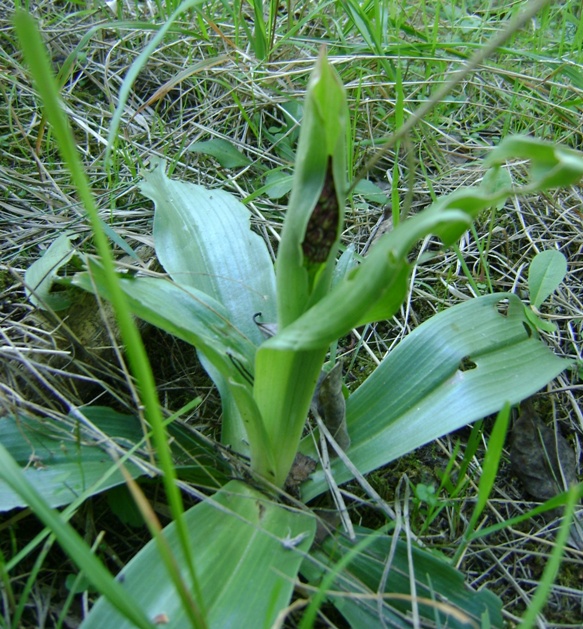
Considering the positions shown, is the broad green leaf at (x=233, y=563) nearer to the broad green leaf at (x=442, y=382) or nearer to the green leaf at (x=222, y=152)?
the broad green leaf at (x=442, y=382)

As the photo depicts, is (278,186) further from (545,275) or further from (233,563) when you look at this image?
(233,563)

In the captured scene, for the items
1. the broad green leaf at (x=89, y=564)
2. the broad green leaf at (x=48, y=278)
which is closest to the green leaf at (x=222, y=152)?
the broad green leaf at (x=48, y=278)

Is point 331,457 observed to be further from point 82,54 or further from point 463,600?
point 82,54

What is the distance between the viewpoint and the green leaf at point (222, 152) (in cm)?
171

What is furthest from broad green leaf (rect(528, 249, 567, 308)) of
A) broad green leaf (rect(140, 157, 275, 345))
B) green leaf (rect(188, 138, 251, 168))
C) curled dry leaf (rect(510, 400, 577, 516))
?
Answer: green leaf (rect(188, 138, 251, 168))

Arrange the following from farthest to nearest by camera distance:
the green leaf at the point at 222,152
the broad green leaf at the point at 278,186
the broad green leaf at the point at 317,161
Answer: the green leaf at the point at 222,152, the broad green leaf at the point at 278,186, the broad green leaf at the point at 317,161

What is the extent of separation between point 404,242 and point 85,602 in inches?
25.5

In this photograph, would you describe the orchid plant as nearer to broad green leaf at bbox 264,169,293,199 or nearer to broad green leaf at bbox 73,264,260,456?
broad green leaf at bbox 73,264,260,456

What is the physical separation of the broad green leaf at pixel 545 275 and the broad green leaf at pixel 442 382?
0.52 feet

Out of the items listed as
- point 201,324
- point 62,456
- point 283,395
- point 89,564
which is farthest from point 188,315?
point 89,564

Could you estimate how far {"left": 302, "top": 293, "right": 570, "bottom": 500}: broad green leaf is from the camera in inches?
39.9

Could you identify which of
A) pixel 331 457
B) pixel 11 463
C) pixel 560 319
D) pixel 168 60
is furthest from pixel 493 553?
pixel 168 60

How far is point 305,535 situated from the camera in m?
0.88

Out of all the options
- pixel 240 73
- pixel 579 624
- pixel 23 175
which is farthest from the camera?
pixel 240 73
